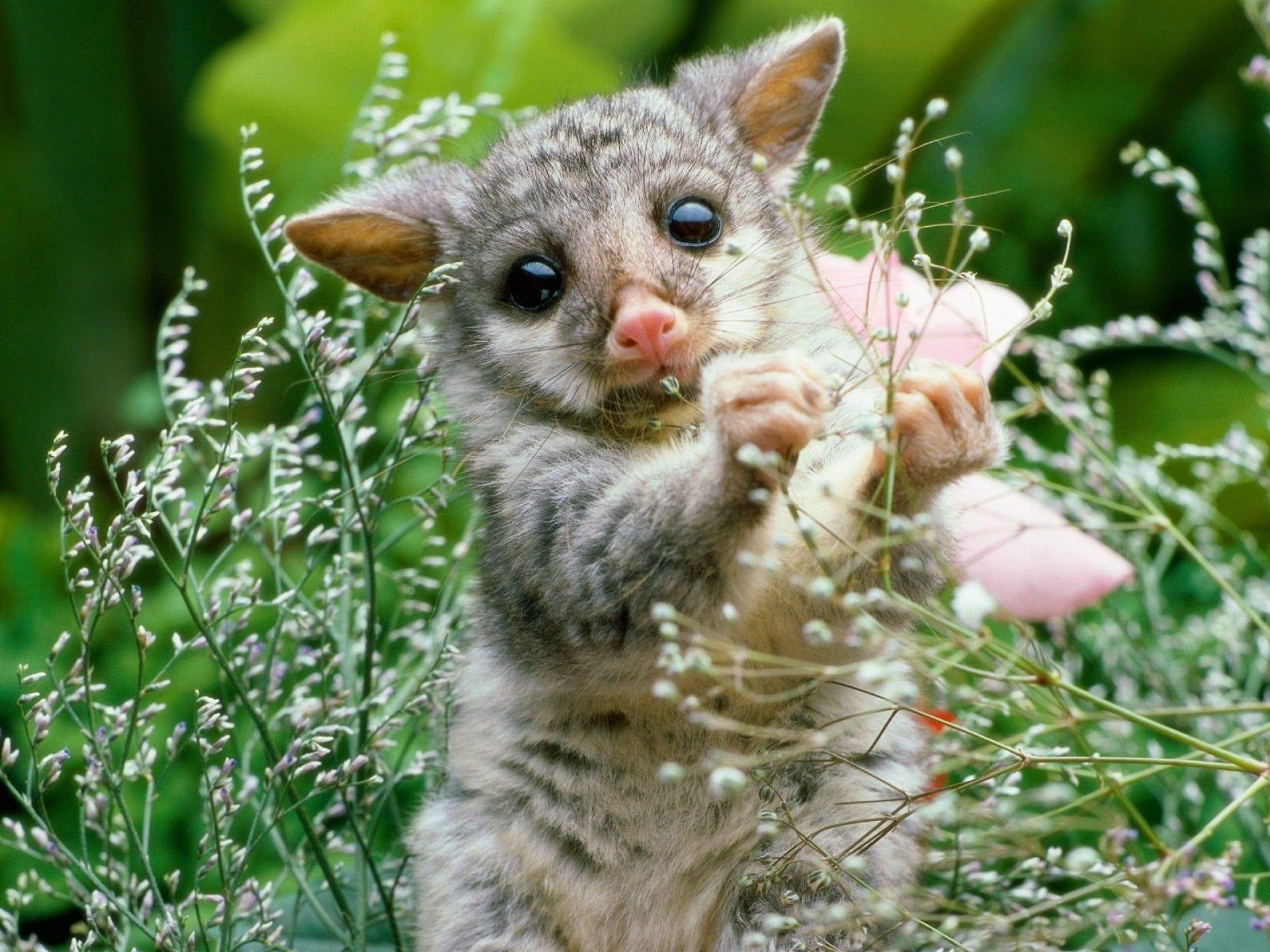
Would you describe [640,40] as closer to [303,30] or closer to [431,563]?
[303,30]

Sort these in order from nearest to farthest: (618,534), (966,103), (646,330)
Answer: (618,534)
(646,330)
(966,103)

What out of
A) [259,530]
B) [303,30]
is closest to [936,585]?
[259,530]

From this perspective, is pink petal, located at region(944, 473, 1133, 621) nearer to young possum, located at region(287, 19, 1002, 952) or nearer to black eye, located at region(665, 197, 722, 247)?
young possum, located at region(287, 19, 1002, 952)

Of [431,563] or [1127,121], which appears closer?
[431,563]

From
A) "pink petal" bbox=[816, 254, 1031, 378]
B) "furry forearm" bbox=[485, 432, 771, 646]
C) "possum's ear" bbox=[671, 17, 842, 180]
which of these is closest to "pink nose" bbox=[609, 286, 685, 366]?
"furry forearm" bbox=[485, 432, 771, 646]

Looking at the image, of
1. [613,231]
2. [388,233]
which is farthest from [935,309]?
[388,233]

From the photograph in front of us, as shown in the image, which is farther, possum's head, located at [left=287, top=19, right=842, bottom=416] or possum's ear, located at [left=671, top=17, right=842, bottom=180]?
possum's ear, located at [left=671, top=17, right=842, bottom=180]

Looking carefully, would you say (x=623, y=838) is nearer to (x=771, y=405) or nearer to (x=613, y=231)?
(x=771, y=405)
